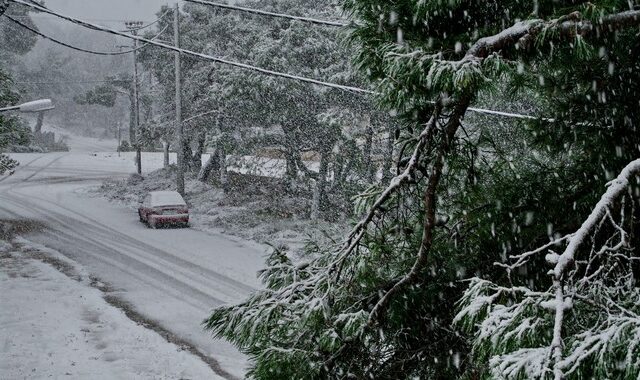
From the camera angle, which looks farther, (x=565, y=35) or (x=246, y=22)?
(x=246, y=22)

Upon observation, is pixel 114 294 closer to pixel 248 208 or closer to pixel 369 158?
pixel 369 158

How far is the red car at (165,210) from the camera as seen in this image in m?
23.9

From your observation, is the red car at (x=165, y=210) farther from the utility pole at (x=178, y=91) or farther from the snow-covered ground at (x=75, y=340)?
the snow-covered ground at (x=75, y=340)

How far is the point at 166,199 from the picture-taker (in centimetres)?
2447

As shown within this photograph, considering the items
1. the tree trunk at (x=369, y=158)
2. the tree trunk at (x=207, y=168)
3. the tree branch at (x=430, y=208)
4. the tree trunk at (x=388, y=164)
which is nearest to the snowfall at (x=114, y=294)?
the tree branch at (x=430, y=208)

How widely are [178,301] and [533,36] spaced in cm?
1327

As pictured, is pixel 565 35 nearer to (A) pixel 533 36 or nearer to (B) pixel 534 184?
(A) pixel 533 36

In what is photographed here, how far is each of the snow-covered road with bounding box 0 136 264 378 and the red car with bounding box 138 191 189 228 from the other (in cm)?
45

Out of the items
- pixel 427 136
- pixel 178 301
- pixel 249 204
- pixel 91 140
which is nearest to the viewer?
pixel 427 136

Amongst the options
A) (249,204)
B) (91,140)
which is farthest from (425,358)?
(91,140)

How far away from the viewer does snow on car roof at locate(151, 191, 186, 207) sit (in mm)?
24156

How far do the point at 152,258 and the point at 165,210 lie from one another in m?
4.96

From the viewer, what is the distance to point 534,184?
4.43m

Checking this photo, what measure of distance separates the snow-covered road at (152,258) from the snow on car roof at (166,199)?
43.7 inches
